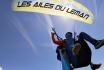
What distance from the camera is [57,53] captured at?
30.4 m

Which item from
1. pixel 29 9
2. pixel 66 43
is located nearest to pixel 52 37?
pixel 66 43

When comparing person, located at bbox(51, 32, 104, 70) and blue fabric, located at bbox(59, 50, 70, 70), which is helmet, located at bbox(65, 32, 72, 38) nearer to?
person, located at bbox(51, 32, 104, 70)

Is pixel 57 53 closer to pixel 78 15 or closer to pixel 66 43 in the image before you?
pixel 66 43

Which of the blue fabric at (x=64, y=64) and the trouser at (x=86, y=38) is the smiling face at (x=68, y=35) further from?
the blue fabric at (x=64, y=64)

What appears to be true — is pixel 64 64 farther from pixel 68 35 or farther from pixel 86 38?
pixel 86 38

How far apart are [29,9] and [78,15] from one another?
3527mm

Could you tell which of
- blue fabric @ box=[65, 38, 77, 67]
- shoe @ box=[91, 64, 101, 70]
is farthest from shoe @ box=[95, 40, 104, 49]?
blue fabric @ box=[65, 38, 77, 67]

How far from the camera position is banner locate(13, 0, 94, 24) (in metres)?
27.5

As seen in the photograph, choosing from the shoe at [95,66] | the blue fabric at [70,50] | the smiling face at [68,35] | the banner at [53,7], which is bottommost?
the shoe at [95,66]

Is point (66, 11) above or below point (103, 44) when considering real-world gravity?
above

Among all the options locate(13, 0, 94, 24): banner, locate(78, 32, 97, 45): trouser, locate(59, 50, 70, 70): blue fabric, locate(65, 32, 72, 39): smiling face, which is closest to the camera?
locate(13, 0, 94, 24): banner

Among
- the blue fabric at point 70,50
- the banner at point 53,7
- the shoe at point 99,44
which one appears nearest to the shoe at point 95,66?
the blue fabric at point 70,50

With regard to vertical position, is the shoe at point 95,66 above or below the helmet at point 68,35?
below

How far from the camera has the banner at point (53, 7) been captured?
90.3 feet
